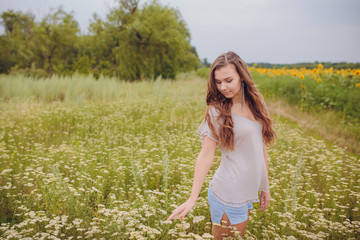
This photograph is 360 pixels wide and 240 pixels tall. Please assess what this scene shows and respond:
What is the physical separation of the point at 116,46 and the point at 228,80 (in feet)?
56.5

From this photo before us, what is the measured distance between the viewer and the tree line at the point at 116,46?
1631 cm

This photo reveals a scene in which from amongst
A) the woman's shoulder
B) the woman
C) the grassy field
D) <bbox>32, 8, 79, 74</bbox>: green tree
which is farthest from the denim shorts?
<bbox>32, 8, 79, 74</bbox>: green tree

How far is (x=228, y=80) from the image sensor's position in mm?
1959

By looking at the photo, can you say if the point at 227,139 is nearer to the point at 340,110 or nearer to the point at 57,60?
the point at 340,110

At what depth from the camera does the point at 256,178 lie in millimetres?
1970

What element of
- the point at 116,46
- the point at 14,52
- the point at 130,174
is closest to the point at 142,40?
the point at 116,46

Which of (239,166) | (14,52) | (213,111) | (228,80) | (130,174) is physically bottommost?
(130,174)

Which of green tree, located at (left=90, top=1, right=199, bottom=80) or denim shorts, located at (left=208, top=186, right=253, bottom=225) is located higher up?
green tree, located at (left=90, top=1, right=199, bottom=80)

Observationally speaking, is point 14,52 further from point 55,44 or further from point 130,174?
point 130,174

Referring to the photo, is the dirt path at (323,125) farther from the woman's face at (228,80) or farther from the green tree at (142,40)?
the green tree at (142,40)

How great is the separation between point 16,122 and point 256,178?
6.66 meters

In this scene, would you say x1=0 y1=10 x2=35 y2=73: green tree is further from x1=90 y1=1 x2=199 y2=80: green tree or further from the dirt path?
the dirt path

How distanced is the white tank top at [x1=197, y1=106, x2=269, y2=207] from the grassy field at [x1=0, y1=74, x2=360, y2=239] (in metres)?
0.35

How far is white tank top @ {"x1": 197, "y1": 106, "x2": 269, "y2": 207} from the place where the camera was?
1.91 meters
